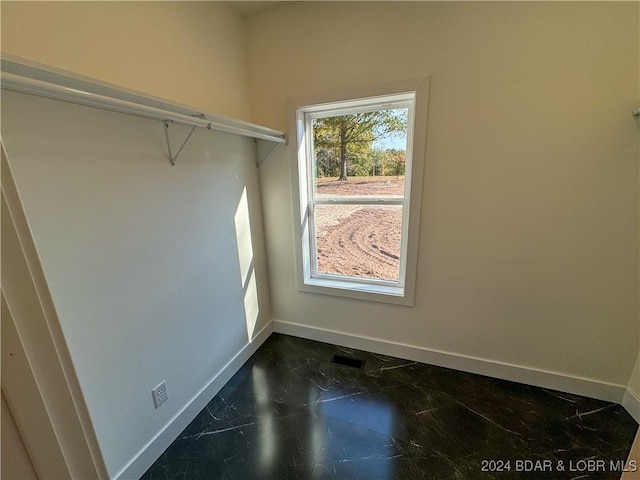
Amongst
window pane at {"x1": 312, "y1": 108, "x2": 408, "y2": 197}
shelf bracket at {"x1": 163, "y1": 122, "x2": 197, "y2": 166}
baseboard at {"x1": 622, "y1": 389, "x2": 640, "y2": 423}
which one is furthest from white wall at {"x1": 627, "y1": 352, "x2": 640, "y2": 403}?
shelf bracket at {"x1": 163, "y1": 122, "x2": 197, "y2": 166}

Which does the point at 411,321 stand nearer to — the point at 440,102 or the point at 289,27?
the point at 440,102

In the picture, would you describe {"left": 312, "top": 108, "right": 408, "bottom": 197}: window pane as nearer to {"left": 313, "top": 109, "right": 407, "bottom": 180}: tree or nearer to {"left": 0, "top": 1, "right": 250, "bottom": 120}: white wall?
{"left": 313, "top": 109, "right": 407, "bottom": 180}: tree

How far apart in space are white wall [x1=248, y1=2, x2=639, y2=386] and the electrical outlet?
1668 millimetres

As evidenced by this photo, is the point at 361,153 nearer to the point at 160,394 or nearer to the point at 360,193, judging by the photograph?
the point at 360,193

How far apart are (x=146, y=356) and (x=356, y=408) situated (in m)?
1.25

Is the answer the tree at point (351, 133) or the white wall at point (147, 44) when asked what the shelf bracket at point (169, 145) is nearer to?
the white wall at point (147, 44)

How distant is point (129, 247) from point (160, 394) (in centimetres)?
81

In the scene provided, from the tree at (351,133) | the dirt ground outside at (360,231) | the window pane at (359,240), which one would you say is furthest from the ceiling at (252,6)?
the window pane at (359,240)

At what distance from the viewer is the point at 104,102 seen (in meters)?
0.89

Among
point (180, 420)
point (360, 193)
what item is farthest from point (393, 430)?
point (360, 193)

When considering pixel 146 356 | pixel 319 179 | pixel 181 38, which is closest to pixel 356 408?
pixel 146 356

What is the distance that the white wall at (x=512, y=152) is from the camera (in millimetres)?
1350

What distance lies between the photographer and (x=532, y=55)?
1385 millimetres

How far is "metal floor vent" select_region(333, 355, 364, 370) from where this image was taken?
2.04m
